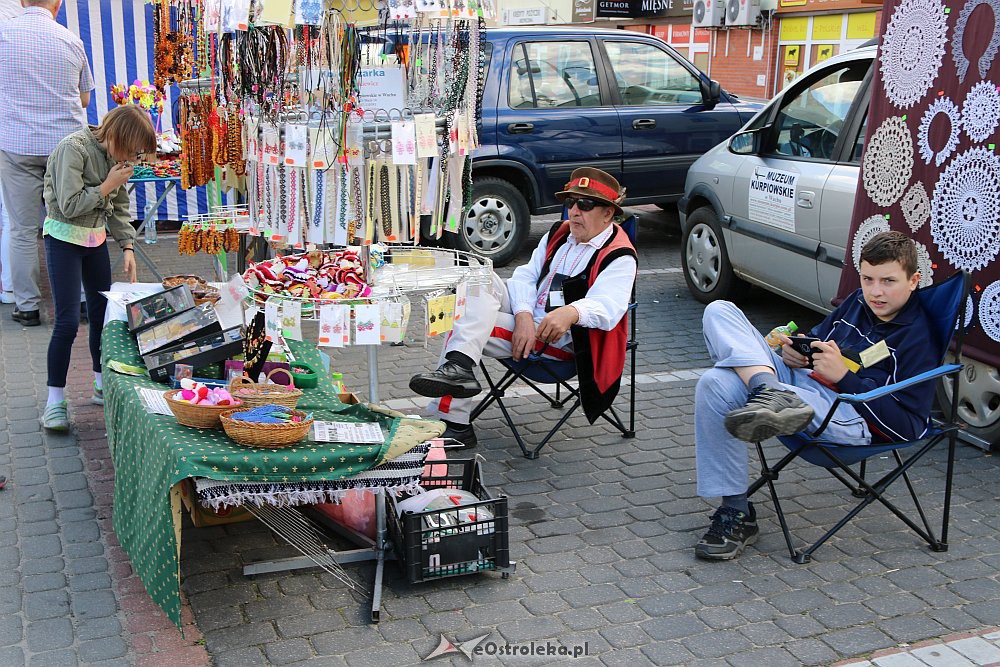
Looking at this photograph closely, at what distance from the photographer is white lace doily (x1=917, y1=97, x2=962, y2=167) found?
4.62 metres

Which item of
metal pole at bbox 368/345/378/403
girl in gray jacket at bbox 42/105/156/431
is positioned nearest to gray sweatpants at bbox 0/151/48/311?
girl in gray jacket at bbox 42/105/156/431

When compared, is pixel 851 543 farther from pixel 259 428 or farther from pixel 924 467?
pixel 259 428

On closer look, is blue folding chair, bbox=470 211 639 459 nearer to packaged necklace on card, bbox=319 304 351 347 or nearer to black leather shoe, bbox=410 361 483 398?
black leather shoe, bbox=410 361 483 398

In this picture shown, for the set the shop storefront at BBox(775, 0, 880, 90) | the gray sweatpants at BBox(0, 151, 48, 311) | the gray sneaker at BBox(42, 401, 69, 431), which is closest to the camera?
the gray sneaker at BBox(42, 401, 69, 431)

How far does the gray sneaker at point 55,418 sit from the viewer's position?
16.6 ft

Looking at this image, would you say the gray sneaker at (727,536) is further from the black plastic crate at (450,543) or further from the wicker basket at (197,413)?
the wicker basket at (197,413)

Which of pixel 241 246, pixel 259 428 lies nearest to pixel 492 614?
pixel 259 428

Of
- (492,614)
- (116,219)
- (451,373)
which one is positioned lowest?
(492,614)

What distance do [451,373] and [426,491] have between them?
0.90m

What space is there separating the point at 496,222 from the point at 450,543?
5.42m

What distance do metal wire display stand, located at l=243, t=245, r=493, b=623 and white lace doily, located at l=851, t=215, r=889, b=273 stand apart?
2.11 m

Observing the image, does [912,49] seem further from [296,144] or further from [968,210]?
[296,144]

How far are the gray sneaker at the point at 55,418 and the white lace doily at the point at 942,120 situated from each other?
4479mm

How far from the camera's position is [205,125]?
16.5 ft
